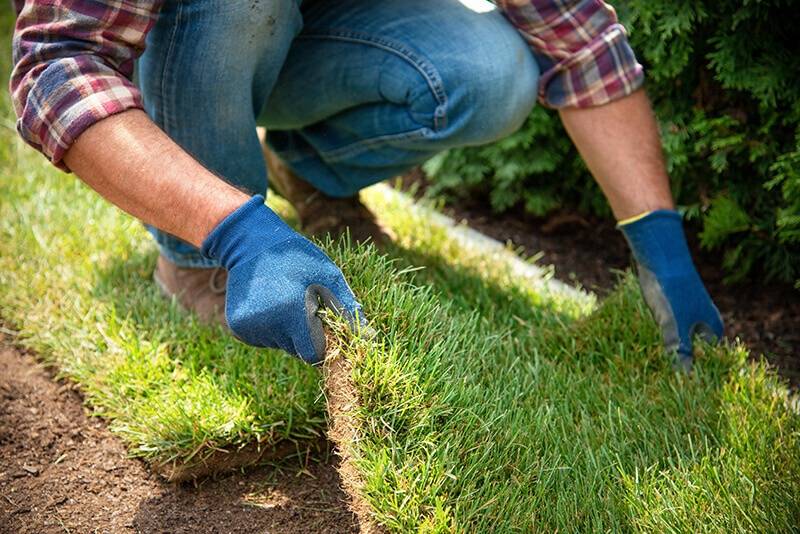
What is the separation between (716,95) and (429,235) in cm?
113

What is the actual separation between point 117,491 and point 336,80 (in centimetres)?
134

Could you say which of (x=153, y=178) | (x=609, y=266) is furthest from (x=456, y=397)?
(x=609, y=266)

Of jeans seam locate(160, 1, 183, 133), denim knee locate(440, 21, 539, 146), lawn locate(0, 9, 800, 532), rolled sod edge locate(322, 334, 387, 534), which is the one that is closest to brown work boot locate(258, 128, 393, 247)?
lawn locate(0, 9, 800, 532)

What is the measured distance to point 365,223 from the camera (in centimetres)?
304

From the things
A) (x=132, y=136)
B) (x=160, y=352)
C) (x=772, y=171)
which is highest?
(x=132, y=136)

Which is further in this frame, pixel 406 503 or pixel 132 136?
pixel 132 136

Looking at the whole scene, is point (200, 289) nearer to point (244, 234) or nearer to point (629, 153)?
point (244, 234)

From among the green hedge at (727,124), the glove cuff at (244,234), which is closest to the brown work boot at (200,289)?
the glove cuff at (244,234)

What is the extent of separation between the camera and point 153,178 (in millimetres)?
1713

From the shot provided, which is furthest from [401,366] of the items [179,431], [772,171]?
[772,171]

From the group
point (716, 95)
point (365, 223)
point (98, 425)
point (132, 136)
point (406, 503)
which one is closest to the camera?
point (406, 503)

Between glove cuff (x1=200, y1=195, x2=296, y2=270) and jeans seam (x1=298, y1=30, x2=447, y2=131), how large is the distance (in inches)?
35.4

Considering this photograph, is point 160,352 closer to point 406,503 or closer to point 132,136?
point 132,136

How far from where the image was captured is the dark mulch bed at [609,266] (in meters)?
2.69
